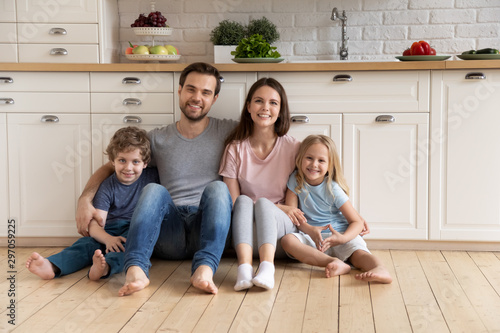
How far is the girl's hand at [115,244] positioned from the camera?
254 cm

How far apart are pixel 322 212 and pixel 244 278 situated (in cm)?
60

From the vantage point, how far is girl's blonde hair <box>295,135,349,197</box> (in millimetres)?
2689

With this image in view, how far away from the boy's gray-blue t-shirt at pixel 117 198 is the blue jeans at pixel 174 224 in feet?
0.78

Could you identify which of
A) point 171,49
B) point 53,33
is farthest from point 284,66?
point 53,33

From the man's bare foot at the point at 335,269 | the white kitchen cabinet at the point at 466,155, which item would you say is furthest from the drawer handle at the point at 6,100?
the white kitchen cabinet at the point at 466,155

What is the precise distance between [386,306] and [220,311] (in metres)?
0.54

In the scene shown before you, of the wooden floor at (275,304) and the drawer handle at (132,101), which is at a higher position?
the drawer handle at (132,101)

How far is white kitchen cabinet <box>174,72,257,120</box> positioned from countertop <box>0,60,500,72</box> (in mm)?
44

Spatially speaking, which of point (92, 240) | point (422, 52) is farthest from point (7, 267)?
point (422, 52)

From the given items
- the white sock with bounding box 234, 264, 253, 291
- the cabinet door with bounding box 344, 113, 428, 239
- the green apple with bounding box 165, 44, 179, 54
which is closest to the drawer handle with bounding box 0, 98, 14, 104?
the green apple with bounding box 165, 44, 179, 54

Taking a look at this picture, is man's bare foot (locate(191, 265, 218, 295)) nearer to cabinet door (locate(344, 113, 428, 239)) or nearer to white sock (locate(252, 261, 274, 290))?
white sock (locate(252, 261, 274, 290))

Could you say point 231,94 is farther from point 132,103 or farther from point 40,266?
point 40,266

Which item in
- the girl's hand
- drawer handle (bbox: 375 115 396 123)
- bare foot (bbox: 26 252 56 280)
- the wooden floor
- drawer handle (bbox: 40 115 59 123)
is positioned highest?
drawer handle (bbox: 40 115 59 123)

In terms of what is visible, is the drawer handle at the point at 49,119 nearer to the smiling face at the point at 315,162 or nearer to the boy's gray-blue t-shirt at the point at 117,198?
the boy's gray-blue t-shirt at the point at 117,198
